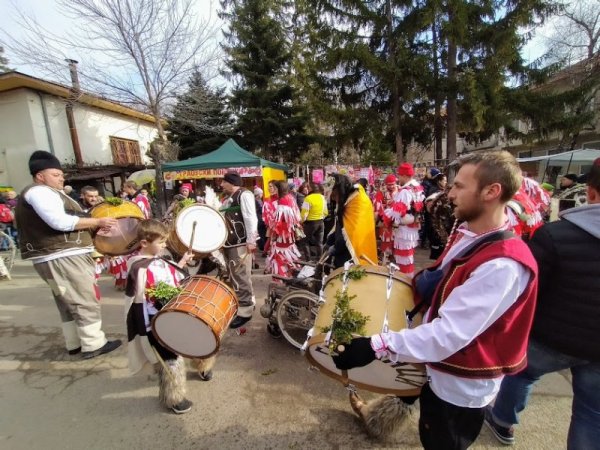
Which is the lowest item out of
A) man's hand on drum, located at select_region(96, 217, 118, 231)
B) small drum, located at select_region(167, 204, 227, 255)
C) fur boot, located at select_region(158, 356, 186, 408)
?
fur boot, located at select_region(158, 356, 186, 408)

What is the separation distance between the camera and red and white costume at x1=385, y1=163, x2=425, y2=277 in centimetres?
482

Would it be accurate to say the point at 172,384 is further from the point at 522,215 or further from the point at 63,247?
the point at 522,215

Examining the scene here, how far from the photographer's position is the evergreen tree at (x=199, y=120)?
46.7 feet

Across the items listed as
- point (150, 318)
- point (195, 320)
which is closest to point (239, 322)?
point (150, 318)

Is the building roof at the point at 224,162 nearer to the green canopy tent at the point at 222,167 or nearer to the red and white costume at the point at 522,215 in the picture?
the green canopy tent at the point at 222,167

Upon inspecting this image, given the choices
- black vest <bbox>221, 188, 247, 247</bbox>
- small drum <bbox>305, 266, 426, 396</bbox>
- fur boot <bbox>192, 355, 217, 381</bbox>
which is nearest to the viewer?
small drum <bbox>305, 266, 426, 396</bbox>

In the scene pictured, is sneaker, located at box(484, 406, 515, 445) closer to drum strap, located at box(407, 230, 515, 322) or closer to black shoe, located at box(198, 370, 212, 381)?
drum strap, located at box(407, 230, 515, 322)

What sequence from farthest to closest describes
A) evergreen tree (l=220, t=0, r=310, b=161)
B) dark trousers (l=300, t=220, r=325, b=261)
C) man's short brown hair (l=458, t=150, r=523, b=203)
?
evergreen tree (l=220, t=0, r=310, b=161) → dark trousers (l=300, t=220, r=325, b=261) → man's short brown hair (l=458, t=150, r=523, b=203)

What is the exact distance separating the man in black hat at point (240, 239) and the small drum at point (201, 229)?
54cm

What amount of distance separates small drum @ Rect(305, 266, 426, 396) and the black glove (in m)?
0.16

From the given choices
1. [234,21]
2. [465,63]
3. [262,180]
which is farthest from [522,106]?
[234,21]

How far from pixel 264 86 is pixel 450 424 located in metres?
19.9

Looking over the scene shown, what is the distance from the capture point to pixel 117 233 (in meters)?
3.57

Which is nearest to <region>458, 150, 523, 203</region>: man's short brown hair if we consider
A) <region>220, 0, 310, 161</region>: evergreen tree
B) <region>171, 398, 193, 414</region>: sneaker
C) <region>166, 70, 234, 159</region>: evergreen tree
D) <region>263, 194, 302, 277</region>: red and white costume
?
<region>171, 398, 193, 414</region>: sneaker
